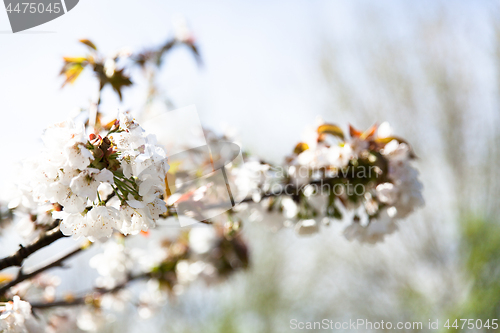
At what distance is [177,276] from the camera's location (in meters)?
1.41

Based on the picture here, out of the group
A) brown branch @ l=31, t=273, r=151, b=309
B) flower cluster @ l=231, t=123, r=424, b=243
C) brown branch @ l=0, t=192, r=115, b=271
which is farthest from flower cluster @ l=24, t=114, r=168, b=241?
brown branch @ l=31, t=273, r=151, b=309

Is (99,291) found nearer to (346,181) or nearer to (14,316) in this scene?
(14,316)

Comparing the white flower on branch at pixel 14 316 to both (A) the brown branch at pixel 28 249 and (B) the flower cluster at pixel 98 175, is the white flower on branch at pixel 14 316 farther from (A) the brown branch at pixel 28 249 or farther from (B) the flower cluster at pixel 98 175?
(B) the flower cluster at pixel 98 175

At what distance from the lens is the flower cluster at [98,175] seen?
0.44 metres

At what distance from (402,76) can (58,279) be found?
4.92m

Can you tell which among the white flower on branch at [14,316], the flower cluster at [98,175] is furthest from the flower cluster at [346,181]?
the white flower on branch at [14,316]

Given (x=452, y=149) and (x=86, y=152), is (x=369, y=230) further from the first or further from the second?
(x=452, y=149)

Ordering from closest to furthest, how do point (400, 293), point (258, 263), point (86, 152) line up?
point (86, 152), point (400, 293), point (258, 263)

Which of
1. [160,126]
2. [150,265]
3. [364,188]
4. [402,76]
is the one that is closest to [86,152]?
[160,126]

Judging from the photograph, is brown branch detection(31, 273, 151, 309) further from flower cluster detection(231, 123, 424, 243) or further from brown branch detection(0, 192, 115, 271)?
flower cluster detection(231, 123, 424, 243)

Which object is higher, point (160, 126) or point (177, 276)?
point (160, 126)

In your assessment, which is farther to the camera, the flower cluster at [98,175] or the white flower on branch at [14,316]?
the white flower on branch at [14,316]

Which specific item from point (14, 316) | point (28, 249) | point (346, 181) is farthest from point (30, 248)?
point (346, 181)

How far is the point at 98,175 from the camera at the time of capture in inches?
17.3
